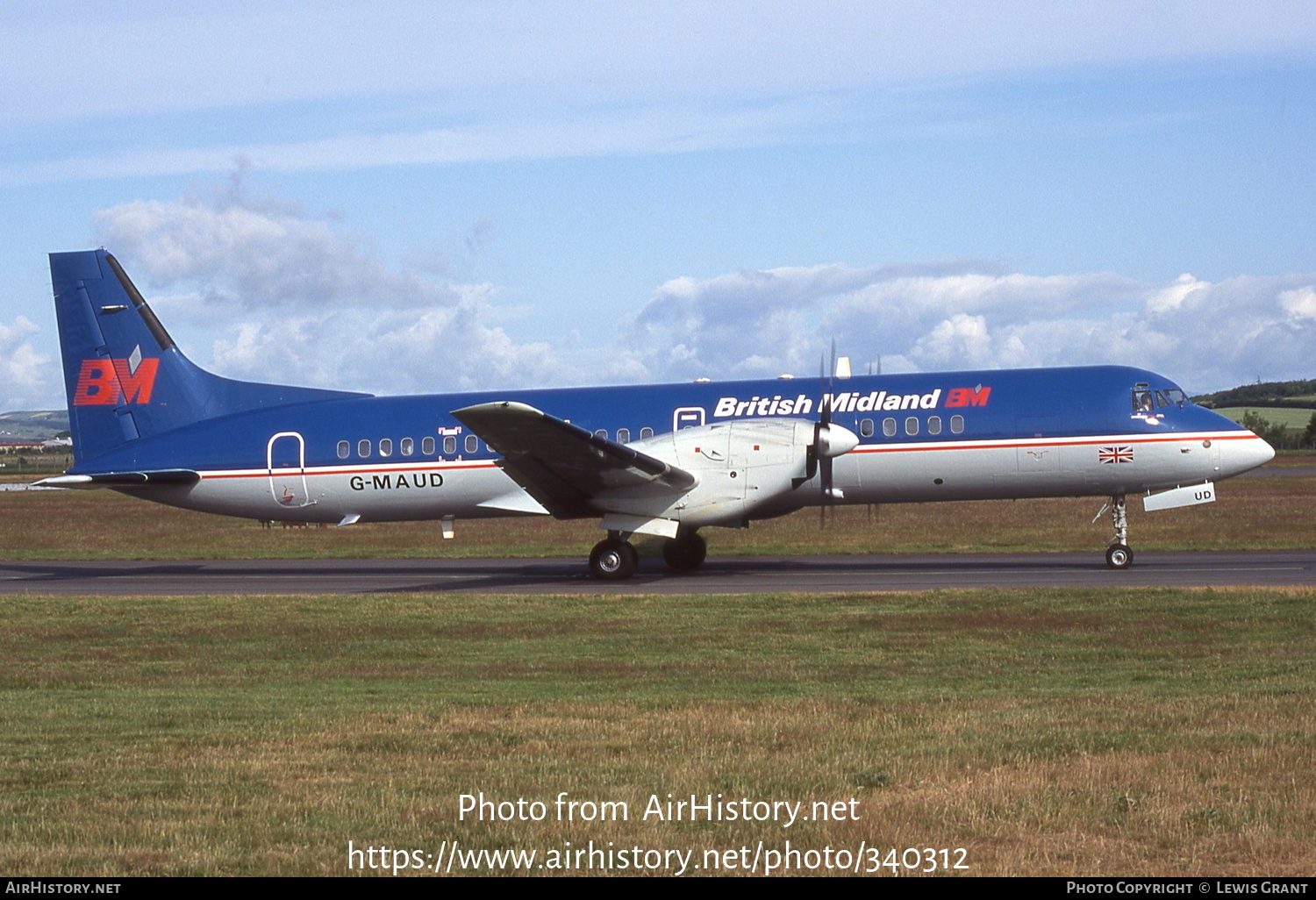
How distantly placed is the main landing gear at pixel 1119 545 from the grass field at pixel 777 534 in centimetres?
580

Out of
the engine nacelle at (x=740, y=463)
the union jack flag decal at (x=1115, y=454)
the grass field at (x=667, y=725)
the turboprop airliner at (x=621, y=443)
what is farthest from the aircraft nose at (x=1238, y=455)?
the engine nacelle at (x=740, y=463)

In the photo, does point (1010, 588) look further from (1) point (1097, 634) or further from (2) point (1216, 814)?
(2) point (1216, 814)

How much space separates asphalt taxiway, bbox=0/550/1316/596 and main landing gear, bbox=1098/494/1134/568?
31cm

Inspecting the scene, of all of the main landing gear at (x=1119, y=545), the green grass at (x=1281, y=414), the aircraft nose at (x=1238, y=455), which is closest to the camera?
the aircraft nose at (x=1238, y=455)

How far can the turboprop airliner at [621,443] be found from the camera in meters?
23.9

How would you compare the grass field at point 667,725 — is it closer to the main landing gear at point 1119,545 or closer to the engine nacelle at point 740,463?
the engine nacelle at point 740,463

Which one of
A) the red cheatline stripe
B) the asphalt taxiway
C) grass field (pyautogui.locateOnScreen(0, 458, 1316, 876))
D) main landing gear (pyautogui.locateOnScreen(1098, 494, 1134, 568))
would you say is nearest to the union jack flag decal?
main landing gear (pyautogui.locateOnScreen(1098, 494, 1134, 568))

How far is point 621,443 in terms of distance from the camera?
2595 cm

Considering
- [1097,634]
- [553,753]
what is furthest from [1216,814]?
[1097,634]

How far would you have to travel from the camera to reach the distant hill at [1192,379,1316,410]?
167 m

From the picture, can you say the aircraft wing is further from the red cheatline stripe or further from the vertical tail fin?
the vertical tail fin

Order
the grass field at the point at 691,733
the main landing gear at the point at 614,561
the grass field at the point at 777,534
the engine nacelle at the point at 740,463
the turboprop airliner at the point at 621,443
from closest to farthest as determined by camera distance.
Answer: the grass field at the point at 691,733
the engine nacelle at the point at 740,463
the turboprop airliner at the point at 621,443
the main landing gear at the point at 614,561
the grass field at the point at 777,534

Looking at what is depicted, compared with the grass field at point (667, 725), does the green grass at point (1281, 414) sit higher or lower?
higher

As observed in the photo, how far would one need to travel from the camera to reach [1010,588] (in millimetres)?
20859
